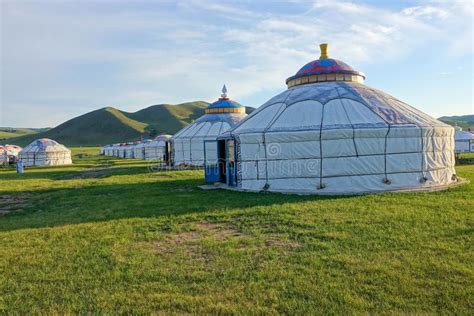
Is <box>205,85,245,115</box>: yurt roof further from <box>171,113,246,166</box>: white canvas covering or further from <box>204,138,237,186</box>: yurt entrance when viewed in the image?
<box>204,138,237,186</box>: yurt entrance

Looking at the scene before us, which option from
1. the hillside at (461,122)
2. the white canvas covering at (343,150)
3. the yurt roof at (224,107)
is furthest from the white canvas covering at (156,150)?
the hillside at (461,122)

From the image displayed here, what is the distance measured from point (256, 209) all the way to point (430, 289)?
4.14 metres

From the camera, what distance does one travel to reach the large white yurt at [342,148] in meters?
9.44

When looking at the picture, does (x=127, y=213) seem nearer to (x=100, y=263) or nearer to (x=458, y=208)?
(x=100, y=263)

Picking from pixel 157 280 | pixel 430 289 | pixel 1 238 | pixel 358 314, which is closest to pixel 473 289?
pixel 430 289

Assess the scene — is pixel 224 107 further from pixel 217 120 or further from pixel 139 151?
pixel 139 151

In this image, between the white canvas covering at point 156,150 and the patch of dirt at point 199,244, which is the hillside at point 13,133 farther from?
the patch of dirt at point 199,244

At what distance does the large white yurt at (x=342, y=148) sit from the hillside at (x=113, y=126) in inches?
3189

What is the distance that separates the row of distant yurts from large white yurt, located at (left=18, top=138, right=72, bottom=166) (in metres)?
21.9

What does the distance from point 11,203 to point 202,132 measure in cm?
1188

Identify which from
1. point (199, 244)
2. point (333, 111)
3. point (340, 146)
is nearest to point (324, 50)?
point (333, 111)

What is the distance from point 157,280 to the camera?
3.89m

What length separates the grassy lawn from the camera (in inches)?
131

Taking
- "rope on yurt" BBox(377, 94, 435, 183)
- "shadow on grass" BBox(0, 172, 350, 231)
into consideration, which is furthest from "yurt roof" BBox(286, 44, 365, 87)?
"shadow on grass" BBox(0, 172, 350, 231)
